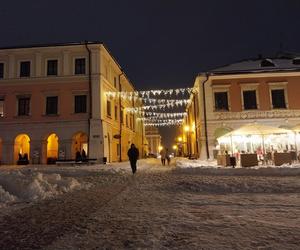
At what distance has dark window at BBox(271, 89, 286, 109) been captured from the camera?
28781 millimetres

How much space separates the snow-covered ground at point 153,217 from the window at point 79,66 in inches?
730

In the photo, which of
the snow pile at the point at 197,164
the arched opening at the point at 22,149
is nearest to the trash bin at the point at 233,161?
the snow pile at the point at 197,164

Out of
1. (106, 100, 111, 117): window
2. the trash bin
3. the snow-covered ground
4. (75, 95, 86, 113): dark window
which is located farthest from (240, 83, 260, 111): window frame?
the snow-covered ground

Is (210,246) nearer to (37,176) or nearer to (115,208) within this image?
(115,208)

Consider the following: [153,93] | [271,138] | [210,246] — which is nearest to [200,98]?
[153,93]

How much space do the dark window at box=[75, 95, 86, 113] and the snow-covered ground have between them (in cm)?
1714

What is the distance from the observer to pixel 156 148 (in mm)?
104188

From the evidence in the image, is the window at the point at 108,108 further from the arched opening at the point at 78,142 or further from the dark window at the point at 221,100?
the dark window at the point at 221,100

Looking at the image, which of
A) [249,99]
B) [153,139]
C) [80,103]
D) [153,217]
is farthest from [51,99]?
[153,139]

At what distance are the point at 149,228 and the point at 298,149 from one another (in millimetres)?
19421

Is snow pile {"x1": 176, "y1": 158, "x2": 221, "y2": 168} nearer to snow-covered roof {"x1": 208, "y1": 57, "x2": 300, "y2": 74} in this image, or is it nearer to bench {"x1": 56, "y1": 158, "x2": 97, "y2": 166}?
bench {"x1": 56, "y1": 158, "x2": 97, "y2": 166}

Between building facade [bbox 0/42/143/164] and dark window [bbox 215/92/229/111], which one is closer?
building facade [bbox 0/42/143/164]

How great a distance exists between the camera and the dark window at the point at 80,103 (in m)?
27.1

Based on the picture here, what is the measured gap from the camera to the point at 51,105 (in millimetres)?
27453
